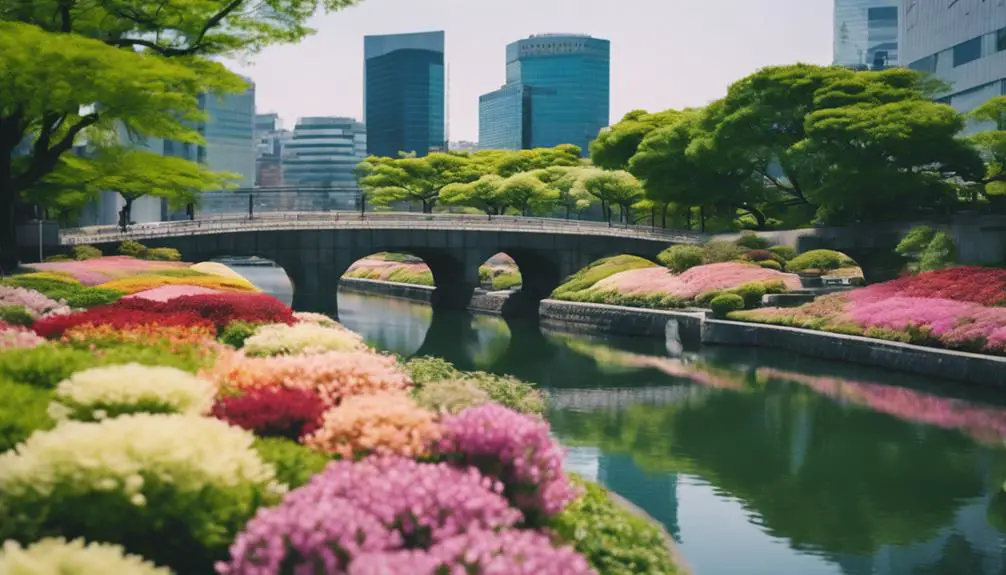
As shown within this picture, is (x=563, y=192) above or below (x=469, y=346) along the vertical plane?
above

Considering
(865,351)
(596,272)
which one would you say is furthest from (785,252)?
(865,351)

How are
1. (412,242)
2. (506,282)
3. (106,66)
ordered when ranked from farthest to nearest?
1. (506,282)
2. (412,242)
3. (106,66)

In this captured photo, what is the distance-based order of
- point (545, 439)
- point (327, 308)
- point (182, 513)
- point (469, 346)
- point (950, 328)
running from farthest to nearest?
point (327, 308) → point (469, 346) → point (950, 328) → point (545, 439) → point (182, 513)

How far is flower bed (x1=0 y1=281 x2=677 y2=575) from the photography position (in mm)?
6941

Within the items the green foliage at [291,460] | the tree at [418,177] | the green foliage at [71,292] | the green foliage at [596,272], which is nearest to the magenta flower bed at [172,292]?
the green foliage at [71,292]

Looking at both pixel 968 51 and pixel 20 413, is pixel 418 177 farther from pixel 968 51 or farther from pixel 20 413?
pixel 20 413

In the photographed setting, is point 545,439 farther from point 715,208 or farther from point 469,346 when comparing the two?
point 715,208

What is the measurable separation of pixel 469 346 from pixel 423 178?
6463 cm

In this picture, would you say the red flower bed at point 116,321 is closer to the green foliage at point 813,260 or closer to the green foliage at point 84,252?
the green foliage at point 84,252

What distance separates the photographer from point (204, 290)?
29922 mm

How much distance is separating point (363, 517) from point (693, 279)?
2047 inches

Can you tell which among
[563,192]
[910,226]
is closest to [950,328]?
[910,226]

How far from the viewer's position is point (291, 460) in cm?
939

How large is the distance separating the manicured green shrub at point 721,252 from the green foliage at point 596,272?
646 centimetres
